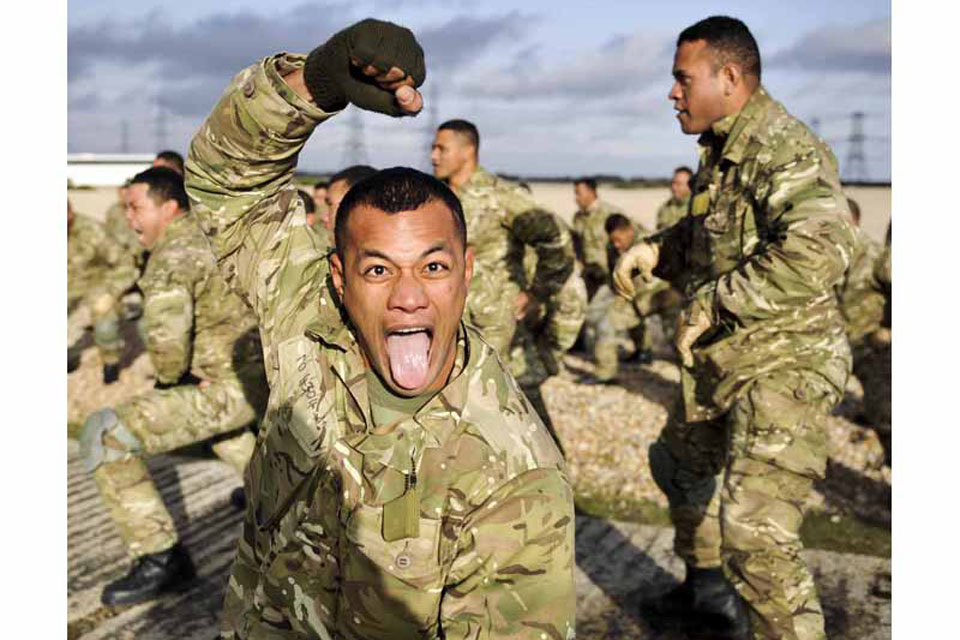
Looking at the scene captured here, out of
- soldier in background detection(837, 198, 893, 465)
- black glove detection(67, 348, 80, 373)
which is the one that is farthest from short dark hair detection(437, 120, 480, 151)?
black glove detection(67, 348, 80, 373)

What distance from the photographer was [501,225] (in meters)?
7.37

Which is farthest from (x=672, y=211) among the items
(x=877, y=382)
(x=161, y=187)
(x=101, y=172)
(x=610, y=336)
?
(x=101, y=172)

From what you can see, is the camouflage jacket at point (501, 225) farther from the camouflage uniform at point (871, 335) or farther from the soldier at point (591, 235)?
the soldier at point (591, 235)

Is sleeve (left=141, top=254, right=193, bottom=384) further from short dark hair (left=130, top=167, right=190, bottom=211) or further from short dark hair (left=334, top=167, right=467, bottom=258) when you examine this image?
short dark hair (left=334, top=167, right=467, bottom=258)

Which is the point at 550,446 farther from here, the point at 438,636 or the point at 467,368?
the point at 438,636

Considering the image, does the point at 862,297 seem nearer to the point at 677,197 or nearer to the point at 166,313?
the point at 677,197

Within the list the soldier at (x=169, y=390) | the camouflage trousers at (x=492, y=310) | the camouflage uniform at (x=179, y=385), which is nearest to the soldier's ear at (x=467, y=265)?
the camouflage uniform at (x=179, y=385)

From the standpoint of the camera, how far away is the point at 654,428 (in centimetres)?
938

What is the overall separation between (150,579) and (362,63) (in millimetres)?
3936

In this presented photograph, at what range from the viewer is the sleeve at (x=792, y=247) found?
4.06 metres

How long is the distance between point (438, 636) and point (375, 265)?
91 cm

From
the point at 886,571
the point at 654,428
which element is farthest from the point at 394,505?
the point at 654,428

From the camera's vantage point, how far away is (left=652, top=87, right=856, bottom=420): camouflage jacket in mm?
4098

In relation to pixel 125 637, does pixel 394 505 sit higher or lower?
higher
